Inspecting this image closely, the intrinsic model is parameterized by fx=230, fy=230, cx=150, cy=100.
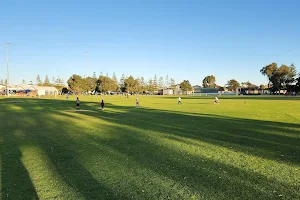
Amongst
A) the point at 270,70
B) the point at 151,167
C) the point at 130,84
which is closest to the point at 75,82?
the point at 130,84

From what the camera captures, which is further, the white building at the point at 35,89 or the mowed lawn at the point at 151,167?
the white building at the point at 35,89

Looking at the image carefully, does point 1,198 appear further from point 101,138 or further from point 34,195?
point 101,138

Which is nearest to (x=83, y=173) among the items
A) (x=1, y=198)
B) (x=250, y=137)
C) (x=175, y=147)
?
(x=1, y=198)

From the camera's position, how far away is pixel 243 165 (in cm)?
736

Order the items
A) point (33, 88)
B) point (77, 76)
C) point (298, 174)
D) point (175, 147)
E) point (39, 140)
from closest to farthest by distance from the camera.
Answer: point (298, 174), point (175, 147), point (39, 140), point (33, 88), point (77, 76)

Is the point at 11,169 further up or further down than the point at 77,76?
further down

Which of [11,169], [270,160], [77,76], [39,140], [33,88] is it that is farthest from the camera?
[77,76]

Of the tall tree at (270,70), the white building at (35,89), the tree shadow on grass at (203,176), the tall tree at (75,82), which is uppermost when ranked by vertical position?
the tall tree at (270,70)

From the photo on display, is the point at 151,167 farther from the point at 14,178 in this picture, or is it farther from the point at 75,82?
the point at 75,82

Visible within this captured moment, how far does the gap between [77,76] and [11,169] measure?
14478 centimetres

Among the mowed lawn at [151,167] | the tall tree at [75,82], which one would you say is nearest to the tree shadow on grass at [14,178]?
the mowed lawn at [151,167]

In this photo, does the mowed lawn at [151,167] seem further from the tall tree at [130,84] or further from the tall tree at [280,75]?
the tall tree at [130,84]

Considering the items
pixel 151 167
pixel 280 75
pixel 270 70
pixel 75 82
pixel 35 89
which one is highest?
pixel 270 70

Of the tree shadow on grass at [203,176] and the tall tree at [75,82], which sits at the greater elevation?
the tall tree at [75,82]
